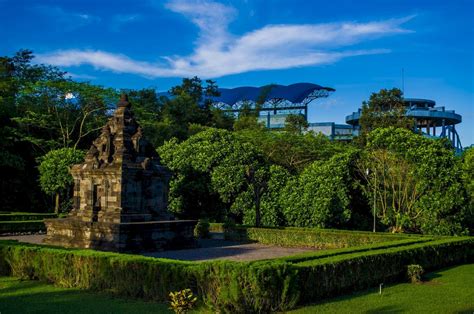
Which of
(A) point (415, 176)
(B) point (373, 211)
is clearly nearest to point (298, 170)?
(B) point (373, 211)

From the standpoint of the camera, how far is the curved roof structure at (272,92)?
8988cm

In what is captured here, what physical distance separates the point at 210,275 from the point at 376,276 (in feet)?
20.7

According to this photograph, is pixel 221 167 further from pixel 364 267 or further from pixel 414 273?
pixel 364 267

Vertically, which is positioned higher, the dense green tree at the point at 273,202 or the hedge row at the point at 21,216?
the dense green tree at the point at 273,202

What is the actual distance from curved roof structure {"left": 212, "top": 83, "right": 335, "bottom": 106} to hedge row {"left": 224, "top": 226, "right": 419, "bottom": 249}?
6236 centimetres

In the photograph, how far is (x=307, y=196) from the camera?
30.9 metres

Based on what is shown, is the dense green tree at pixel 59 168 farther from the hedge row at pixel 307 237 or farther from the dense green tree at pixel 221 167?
the hedge row at pixel 307 237

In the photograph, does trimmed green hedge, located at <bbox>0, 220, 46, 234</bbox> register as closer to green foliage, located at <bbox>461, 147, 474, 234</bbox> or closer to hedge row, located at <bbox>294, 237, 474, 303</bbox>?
hedge row, located at <bbox>294, 237, 474, 303</bbox>

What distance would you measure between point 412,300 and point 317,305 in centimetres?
286

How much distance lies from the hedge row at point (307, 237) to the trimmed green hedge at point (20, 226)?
1231 cm

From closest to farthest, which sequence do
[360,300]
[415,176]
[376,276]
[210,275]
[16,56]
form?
1. [210,275]
2. [360,300]
3. [376,276]
4. [415,176]
5. [16,56]

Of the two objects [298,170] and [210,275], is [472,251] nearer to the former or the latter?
[210,275]

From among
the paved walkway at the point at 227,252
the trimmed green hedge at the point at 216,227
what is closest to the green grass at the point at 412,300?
the paved walkway at the point at 227,252

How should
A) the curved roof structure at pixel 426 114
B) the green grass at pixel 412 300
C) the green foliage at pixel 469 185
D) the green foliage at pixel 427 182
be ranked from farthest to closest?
the curved roof structure at pixel 426 114
the green foliage at pixel 469 185
the green foliage at pixel 427 182
the green grass at pixel 412 300
